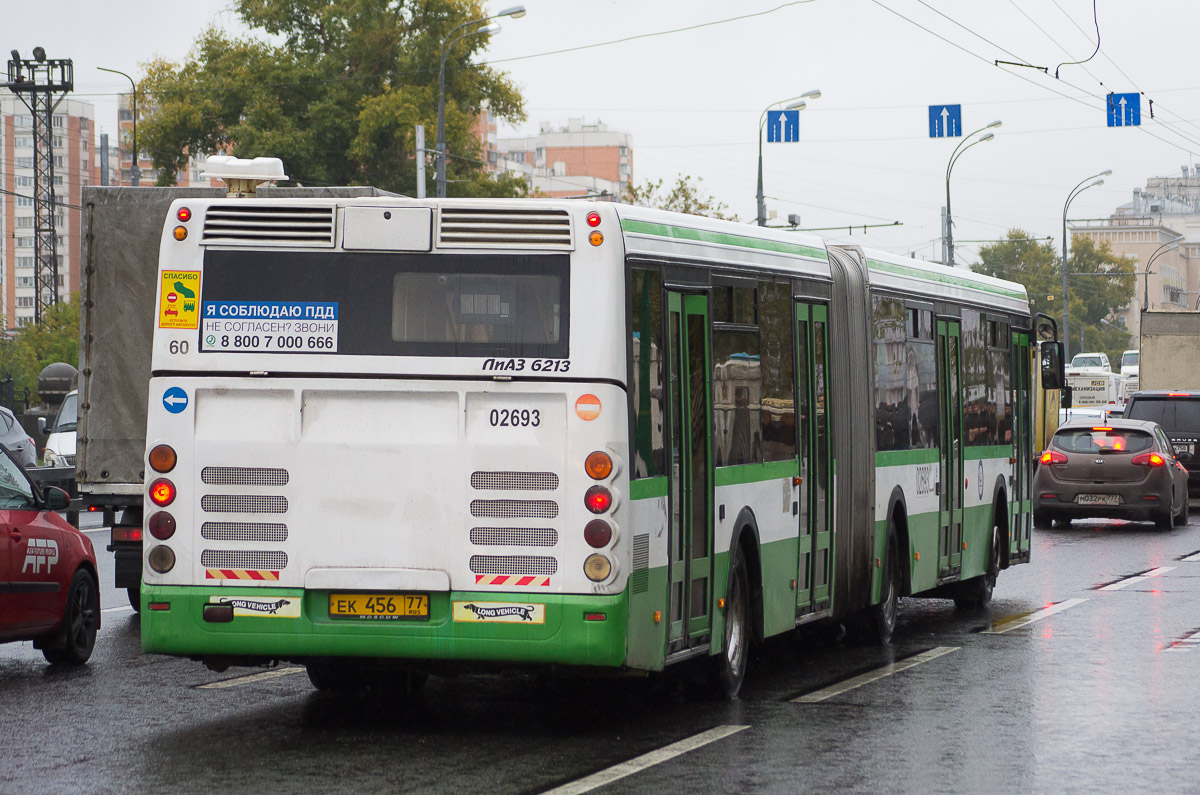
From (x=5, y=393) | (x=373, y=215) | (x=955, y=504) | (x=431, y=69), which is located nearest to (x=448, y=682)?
(x=373, y=215)

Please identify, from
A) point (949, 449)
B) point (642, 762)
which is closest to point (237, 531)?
point (642, 762)

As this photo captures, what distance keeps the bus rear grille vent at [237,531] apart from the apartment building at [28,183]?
14603 centimetres

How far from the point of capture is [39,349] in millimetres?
55531

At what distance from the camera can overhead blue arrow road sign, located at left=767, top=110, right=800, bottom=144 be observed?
4419 cm

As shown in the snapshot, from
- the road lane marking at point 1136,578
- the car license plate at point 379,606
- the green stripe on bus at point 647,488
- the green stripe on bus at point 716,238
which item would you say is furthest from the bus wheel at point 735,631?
the road lane marking at point 1136,578

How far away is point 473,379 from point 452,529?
27.0 inches

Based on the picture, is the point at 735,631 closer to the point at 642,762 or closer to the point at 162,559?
the point at 642,762

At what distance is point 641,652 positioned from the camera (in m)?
8.98

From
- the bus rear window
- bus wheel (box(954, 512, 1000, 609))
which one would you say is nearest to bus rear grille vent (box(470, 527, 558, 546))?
the bus rear window

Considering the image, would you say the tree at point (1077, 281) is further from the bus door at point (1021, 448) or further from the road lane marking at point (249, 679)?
the road lane marking at point (249, 679)

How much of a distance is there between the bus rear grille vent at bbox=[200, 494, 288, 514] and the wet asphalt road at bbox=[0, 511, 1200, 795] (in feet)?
3.50

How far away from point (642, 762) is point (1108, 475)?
20.3 meters

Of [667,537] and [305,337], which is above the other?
[305,337]

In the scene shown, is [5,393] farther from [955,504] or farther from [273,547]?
[273,547]
